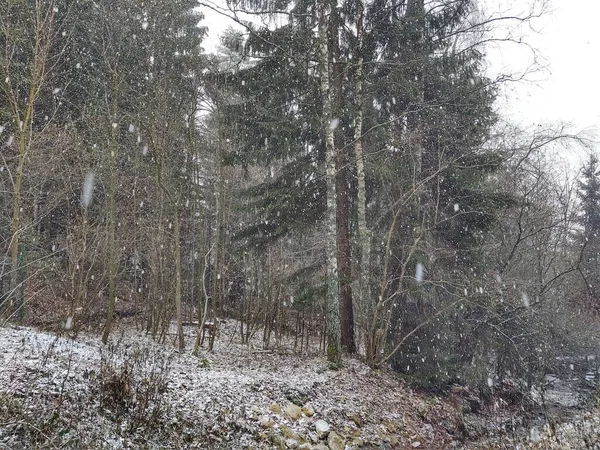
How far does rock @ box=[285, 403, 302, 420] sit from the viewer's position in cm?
659

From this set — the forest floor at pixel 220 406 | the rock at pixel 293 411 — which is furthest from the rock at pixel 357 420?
the rock at pixel 293 411

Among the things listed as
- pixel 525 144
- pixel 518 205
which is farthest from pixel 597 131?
pixel 518 205

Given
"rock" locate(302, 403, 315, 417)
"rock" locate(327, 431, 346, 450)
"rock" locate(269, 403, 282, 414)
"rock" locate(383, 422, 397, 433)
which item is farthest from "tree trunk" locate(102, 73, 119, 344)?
"rock" locate(383, 422, 397, 433)

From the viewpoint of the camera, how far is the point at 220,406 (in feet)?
19.9

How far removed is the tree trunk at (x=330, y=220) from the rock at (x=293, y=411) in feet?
7.45

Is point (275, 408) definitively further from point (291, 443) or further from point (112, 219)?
point (112, 219)

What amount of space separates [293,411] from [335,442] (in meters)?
0.81

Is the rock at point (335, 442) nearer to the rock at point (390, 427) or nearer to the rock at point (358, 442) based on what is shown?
the rock at point (358, 442)

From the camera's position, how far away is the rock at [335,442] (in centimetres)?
619

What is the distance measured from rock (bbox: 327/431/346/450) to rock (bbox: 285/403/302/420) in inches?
23.4

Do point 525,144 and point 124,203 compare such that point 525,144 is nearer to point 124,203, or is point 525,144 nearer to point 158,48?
point 158,48

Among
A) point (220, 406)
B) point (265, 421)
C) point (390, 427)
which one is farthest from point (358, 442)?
point (220, 406)

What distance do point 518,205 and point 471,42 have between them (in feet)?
14.9

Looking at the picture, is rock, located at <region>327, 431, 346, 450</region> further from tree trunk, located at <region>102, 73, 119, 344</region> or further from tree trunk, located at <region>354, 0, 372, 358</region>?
tree trunk, located at <region>102, 73, 119, 344</region>
